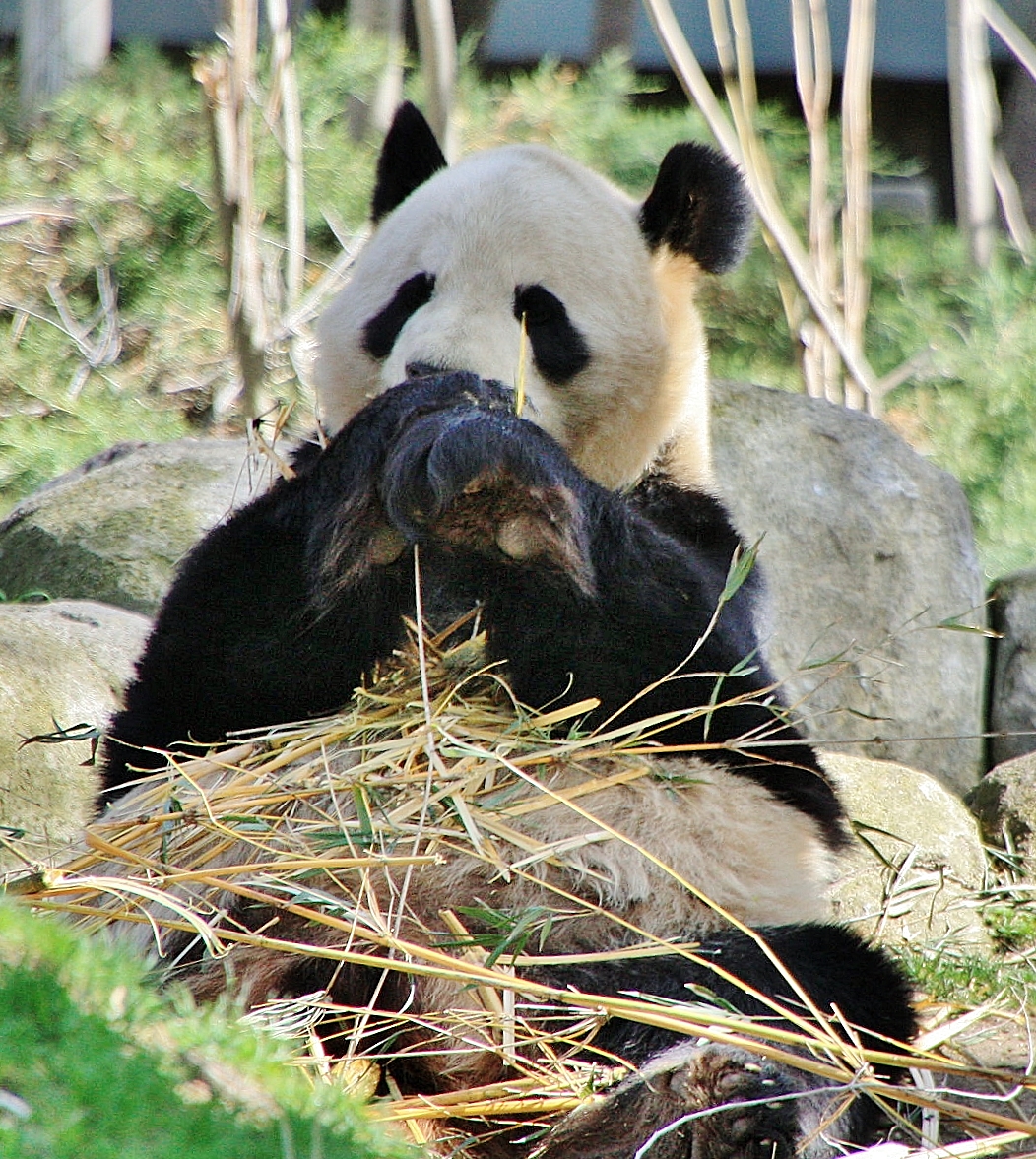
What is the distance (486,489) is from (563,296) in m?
0.95

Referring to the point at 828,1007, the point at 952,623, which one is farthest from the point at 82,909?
the point at 952,623

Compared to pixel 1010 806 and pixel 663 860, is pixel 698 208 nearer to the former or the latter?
pixel 663 860

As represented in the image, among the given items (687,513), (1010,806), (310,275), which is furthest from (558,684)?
(310,275)

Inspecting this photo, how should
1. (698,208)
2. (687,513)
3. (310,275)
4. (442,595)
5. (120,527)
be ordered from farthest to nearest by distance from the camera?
(310,275), (120,527), (698,208), (687,513), (442,595)

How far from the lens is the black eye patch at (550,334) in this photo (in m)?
3.04

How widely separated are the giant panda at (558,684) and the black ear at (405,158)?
0.64m

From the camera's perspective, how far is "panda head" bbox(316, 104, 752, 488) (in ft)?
9.86

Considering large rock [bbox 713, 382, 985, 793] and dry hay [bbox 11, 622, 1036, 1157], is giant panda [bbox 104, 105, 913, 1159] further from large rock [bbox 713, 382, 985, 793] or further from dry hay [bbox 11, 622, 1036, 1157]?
large rock [bbox 713, 382, 985, 793]

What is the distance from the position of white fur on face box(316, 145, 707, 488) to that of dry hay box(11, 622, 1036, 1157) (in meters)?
0.83

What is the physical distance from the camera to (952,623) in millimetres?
2480

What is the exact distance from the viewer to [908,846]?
12.0 ft

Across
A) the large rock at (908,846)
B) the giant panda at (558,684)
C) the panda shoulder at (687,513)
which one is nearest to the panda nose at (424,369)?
the giant panda at (558,684)

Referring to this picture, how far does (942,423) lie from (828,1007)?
21.3 feet

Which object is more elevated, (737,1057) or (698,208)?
(698,208)
